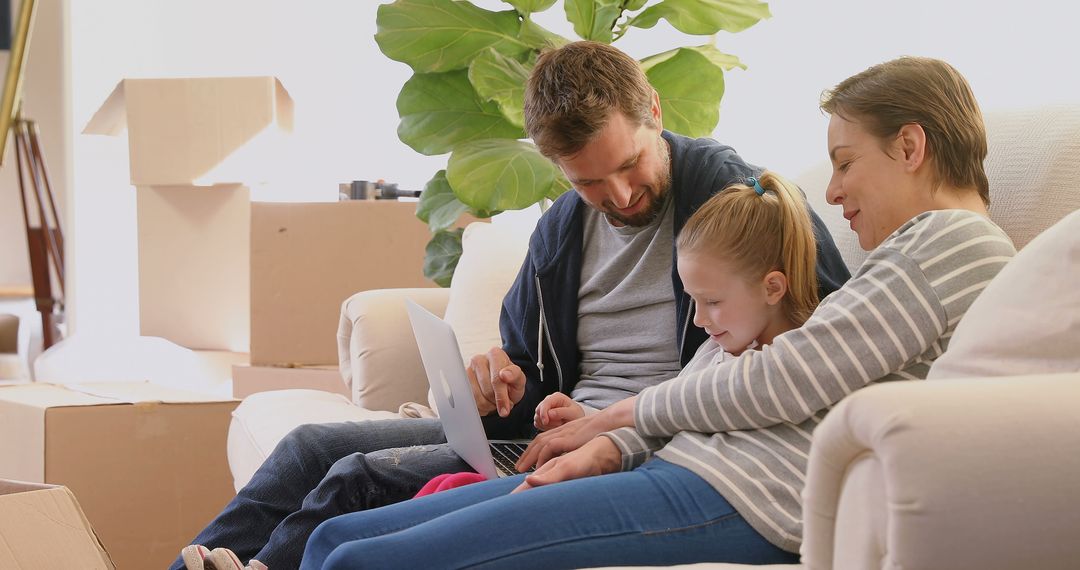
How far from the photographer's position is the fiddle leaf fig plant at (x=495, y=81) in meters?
2.02

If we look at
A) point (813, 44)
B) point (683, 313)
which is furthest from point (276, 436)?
point (813, 44)

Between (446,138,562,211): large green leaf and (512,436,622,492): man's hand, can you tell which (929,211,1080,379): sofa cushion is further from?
(446,138,562,211): large green leaf

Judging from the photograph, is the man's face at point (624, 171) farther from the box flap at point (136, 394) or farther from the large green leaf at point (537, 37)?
the box flap at point (136, 394)

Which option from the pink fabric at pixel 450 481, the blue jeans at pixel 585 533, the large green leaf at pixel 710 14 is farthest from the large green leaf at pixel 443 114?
the blue jeans at pixel 585 533

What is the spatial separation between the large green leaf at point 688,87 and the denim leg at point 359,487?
95 centimetres

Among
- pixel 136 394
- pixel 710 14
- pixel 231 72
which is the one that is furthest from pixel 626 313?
pixel 231 72

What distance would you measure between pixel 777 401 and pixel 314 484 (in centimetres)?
66

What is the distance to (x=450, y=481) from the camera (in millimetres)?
1238

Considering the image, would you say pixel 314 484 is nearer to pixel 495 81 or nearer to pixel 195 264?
pixel 495 81

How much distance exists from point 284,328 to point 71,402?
2.10 feet

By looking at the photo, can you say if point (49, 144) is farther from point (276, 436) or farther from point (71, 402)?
point (276, 436)

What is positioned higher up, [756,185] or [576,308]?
[756,185]

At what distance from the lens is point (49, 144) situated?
15.2ft

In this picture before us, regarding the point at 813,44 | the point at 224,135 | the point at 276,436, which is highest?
the point at 813,44
